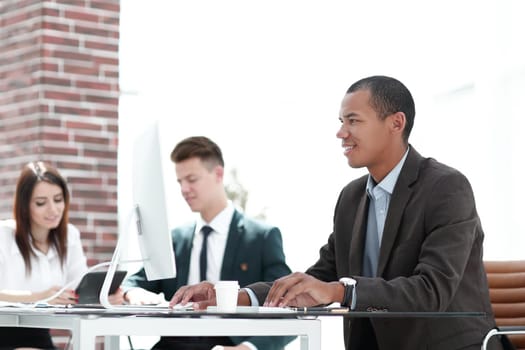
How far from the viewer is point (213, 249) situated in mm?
4281

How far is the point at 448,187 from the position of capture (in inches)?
111

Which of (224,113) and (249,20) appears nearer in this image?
(249,20)

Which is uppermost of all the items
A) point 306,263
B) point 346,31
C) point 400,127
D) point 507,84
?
point 346,31

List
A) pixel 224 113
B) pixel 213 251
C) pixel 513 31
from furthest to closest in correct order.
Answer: pixel 224 113 < pixel 513 31 < pixel 213 251

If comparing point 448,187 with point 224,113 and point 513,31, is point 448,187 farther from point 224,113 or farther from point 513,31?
point 224,113

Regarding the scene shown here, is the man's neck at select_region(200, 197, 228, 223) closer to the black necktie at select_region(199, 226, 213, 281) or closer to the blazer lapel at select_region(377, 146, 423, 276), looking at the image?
the black necktie at select_region(199, 226, 213, 281)

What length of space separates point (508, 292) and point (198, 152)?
167cm

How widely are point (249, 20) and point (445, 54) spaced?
8.80 ft

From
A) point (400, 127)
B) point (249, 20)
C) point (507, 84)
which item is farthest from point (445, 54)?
point (400, 127)

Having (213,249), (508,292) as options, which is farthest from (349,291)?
(213,249)

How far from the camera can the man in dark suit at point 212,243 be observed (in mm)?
4160

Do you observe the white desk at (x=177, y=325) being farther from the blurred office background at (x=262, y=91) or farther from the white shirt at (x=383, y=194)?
the blurred office background at (x=262, y=91)

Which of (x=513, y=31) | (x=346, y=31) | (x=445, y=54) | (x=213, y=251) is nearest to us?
(x=213, y=251)

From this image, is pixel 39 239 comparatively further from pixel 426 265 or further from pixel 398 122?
pixel 426 265
